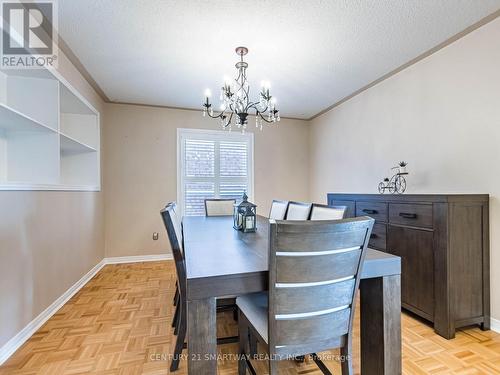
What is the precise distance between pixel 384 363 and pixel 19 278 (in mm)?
2456

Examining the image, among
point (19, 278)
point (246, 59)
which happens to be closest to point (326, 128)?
point (246, 59)

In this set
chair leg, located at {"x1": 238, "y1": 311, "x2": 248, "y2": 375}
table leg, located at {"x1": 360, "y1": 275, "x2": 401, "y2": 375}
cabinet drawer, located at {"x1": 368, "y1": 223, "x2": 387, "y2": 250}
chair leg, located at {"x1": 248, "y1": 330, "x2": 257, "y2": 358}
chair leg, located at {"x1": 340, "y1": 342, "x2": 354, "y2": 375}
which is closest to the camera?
chair leg, located at {"x1": 340, "y1": 342, "x2": 354, "y2": 375}

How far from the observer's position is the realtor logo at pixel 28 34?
5.84 ft

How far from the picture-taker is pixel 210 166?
4.41m

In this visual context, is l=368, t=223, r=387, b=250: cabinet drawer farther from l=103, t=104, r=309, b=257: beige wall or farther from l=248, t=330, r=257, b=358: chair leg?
l=103, t=104, r=309, b=257: beige wall

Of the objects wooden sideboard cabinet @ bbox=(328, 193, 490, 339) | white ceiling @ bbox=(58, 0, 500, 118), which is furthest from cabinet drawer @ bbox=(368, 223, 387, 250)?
white ceiling @ bbox=(58, 0, 500, 118)

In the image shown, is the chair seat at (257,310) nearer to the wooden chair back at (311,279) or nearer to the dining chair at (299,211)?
the wooden chair back at (311,279)

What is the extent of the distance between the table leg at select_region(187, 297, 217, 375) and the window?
11.1ft

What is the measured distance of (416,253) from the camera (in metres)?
2.13

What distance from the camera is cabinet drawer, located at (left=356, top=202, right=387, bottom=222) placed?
2434mm

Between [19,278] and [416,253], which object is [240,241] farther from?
[19,278]

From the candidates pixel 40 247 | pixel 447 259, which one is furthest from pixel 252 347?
pixel 40 247

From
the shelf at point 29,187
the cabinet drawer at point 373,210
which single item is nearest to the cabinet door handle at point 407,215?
the cabinet drawer at point 373,210

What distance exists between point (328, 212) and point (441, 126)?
1.54m
